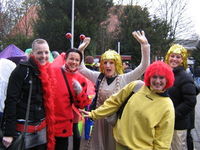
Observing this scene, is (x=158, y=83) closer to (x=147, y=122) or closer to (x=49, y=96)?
(x=147, y=122)

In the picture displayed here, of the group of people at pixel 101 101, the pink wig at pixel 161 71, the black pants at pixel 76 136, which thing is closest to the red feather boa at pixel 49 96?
the group of people at pixel 101 101

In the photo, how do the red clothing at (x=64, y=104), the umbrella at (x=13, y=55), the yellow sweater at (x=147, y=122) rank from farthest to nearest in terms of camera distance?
the umbrella at (x=13, y=55) < the red clothing at (x=64, y=104) < the yellow sweater at (x=147, y=122)

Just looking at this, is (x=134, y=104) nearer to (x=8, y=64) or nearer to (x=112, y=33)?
(x=8, y=64)

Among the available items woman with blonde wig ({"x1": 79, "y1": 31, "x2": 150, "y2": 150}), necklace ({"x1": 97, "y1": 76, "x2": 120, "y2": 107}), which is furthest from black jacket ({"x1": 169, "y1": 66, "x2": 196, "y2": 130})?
necklace ({"x1": 97, "y1": 76, "x2": 120, "y2": 107})

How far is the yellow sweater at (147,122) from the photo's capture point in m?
2.38

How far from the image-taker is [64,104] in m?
3.11

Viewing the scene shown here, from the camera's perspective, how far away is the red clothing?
3.09 m

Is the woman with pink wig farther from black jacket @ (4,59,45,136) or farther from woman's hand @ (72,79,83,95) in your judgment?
black jacket @ (4,59,45,136)

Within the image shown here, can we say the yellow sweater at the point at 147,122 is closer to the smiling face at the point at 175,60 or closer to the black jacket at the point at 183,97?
the black jacket at the point at 183,97

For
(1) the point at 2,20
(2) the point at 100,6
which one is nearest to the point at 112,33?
(2) the point at 100,6

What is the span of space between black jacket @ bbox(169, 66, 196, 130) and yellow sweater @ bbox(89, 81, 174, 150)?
2.45 ft

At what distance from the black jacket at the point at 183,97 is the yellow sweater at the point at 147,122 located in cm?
75

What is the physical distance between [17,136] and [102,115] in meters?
0.90

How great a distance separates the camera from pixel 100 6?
19.2 meters
